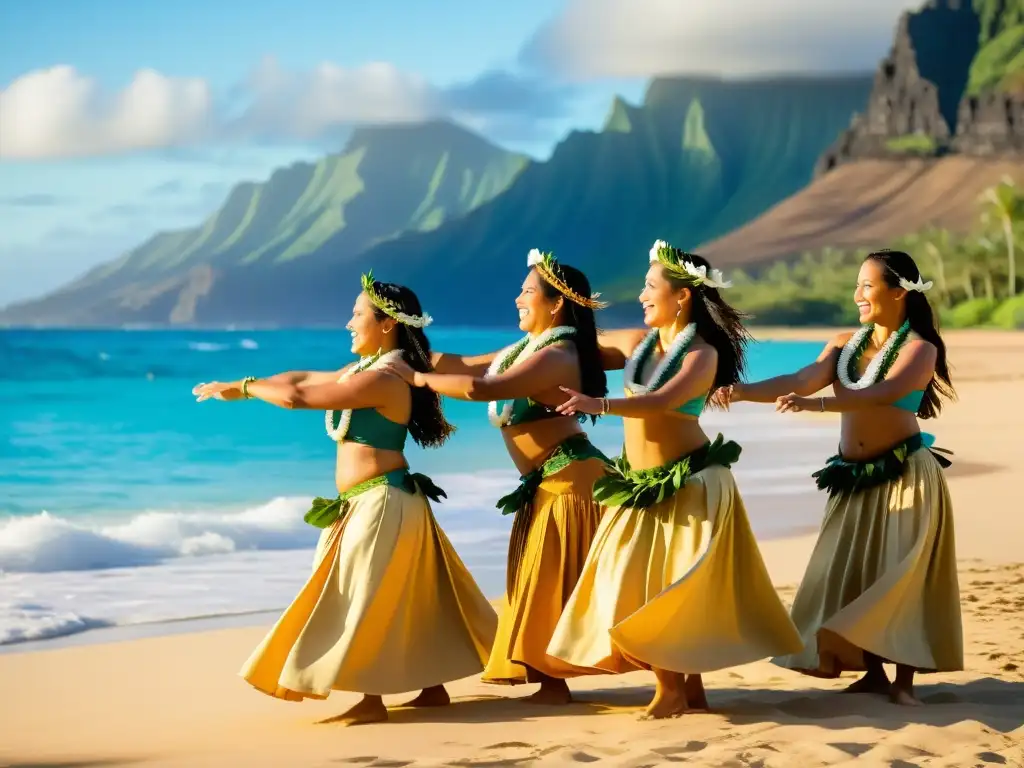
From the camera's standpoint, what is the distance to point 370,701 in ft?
17.5

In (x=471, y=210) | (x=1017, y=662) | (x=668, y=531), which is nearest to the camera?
(x=668, y=531)

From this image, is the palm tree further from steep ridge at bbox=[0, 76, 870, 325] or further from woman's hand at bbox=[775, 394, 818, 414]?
steep ridge at bbox=[0, 76, 870, 325]

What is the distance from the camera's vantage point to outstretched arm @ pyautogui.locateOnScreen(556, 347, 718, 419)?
4977mm

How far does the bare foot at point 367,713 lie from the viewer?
5316 millimetres

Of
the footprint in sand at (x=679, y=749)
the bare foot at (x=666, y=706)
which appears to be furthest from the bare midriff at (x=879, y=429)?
the footprint in sand at (x=679, y=749)

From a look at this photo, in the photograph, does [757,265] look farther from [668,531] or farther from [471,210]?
[668,531]

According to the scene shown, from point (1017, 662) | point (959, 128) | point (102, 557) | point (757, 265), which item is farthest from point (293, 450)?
point (959, 128)

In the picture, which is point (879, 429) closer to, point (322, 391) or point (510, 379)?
point (510, 379)

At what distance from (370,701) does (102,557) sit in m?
6.35

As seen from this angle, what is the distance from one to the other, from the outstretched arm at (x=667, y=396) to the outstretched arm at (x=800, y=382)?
0.11 metres

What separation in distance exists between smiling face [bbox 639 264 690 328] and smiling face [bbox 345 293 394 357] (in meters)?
0.86

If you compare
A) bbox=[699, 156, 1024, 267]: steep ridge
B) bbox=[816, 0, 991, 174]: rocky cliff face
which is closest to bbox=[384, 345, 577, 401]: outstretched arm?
bbox=[699, 156, 1024, 267]: steep ridge

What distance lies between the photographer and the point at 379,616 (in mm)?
5254

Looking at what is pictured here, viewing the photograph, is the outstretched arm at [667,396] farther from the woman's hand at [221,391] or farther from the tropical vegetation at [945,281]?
the tropical vegetation at [945,281]
